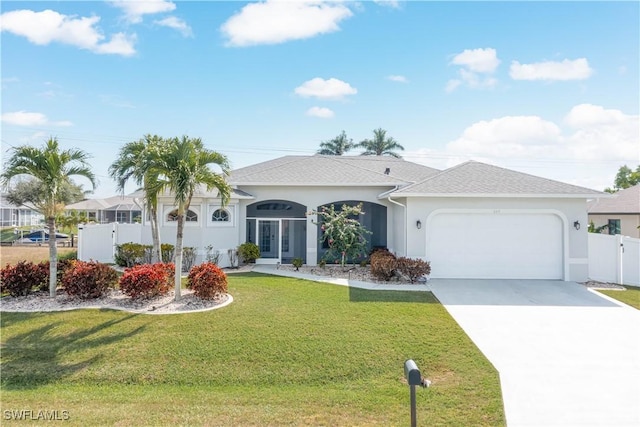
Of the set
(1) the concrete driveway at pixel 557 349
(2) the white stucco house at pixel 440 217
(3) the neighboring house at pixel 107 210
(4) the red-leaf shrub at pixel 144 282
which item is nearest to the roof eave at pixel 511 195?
(2) the white stucco house at pixel 440 217

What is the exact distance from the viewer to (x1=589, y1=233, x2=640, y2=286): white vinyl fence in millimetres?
12938

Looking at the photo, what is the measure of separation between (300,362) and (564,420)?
4.14 m

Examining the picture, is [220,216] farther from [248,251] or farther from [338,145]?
[338,145]

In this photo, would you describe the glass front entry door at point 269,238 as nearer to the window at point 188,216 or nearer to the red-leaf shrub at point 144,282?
the window at point 188,216

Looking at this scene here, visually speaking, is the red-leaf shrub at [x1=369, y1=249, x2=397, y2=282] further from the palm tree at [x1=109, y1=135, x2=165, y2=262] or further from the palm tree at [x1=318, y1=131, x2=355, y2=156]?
the palm tree at [x1=318, y1=131, x2=355, y2=156]

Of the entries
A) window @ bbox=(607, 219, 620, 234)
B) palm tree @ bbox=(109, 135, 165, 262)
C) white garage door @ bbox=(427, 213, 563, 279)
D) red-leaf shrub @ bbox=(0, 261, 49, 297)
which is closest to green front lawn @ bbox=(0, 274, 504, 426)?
red-leaf shrub @ bbox=(0, 261, 49, 297)

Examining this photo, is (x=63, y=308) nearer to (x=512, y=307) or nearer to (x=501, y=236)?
(x=512, y=307)

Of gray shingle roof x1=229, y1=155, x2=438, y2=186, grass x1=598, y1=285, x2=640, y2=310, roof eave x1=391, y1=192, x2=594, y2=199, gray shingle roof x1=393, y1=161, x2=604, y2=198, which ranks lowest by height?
grass x1=598, y1=285, x2=640, y2=310

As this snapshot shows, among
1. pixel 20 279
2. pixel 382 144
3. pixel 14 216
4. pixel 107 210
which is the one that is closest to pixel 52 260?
pixel 20 279

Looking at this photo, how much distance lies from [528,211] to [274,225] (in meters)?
11.5

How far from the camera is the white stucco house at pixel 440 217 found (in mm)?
13094

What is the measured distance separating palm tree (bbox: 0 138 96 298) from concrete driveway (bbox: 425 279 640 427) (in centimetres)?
→ 1165

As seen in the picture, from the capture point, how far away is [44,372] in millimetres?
6145

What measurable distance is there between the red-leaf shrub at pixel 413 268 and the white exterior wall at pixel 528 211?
745mm
